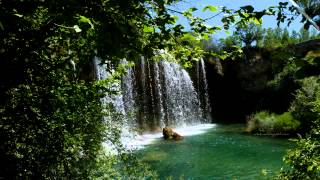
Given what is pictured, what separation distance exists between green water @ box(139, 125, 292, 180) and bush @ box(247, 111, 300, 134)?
1551mm

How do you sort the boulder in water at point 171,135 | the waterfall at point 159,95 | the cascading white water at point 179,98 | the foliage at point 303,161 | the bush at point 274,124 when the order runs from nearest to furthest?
the foliage at point 303,161, the boulder in water at point 171,135, the bush at point 274,124, the waterfall at point 159,95, the cascading white water at point 179,98

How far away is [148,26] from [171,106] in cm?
2599

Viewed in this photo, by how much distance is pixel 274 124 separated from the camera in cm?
2441

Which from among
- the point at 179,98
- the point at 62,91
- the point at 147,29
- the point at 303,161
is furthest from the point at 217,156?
the point at 147,29

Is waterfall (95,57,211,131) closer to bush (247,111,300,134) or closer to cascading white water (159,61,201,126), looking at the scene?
cascading white water (159,61,201,126)

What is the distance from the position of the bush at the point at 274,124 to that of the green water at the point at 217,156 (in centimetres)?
155

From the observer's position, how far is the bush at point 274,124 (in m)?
23.6

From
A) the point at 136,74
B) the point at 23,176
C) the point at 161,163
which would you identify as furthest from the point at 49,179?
the point at 136,74

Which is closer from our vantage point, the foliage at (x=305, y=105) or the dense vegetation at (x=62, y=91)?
the dense vegetation at (x=62, y=91)

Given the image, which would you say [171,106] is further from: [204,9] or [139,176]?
[204,9]

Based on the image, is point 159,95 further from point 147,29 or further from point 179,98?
point 147,29

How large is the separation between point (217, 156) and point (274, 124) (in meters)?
7.57

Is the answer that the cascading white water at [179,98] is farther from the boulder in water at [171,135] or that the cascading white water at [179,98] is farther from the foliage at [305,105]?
the foliage at [305,105]

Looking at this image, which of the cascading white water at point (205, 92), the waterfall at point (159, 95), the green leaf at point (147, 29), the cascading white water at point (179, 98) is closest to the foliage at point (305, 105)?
the waterfall at point (159, 95)
